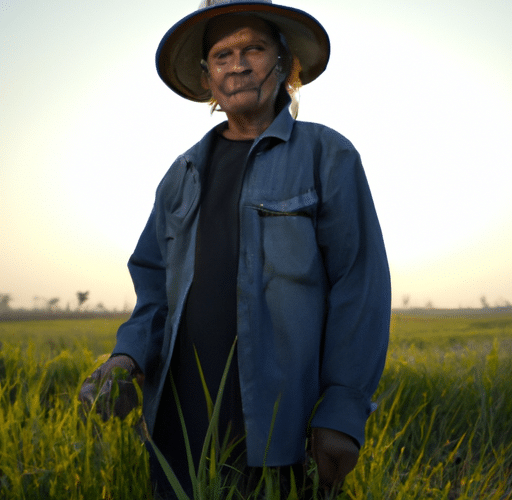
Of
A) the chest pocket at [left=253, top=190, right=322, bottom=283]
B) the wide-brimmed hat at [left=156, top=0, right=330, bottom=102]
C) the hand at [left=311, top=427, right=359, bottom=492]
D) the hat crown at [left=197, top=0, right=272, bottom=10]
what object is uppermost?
the hat crown at [left=197, top=0, right=272, bottom=10]

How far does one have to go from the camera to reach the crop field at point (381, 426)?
5.96 feet

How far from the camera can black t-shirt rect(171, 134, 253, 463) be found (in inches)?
65.0

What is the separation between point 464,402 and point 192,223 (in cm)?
240

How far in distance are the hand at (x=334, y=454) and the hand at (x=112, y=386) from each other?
2.34 ft

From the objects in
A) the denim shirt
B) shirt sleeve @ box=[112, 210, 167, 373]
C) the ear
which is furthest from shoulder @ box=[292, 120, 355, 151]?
shirt sleeve @ box=[112, 210, 167, 373]

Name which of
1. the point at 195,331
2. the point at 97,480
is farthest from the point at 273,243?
the point at 97,480

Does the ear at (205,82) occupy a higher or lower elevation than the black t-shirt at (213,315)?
higher

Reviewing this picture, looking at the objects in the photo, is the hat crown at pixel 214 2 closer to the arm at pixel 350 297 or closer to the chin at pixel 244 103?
→ the chin at pixel 244 103

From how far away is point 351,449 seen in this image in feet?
4.93

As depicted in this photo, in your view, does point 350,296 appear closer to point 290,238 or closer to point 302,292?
point 302,292

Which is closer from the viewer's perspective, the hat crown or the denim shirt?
the denim shirt

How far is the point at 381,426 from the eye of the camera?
302cm

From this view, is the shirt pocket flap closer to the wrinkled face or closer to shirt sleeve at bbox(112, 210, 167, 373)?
the wrinkled face

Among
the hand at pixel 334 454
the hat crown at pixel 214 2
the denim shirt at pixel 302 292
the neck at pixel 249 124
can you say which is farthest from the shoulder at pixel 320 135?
the hand at pixel 334 454
